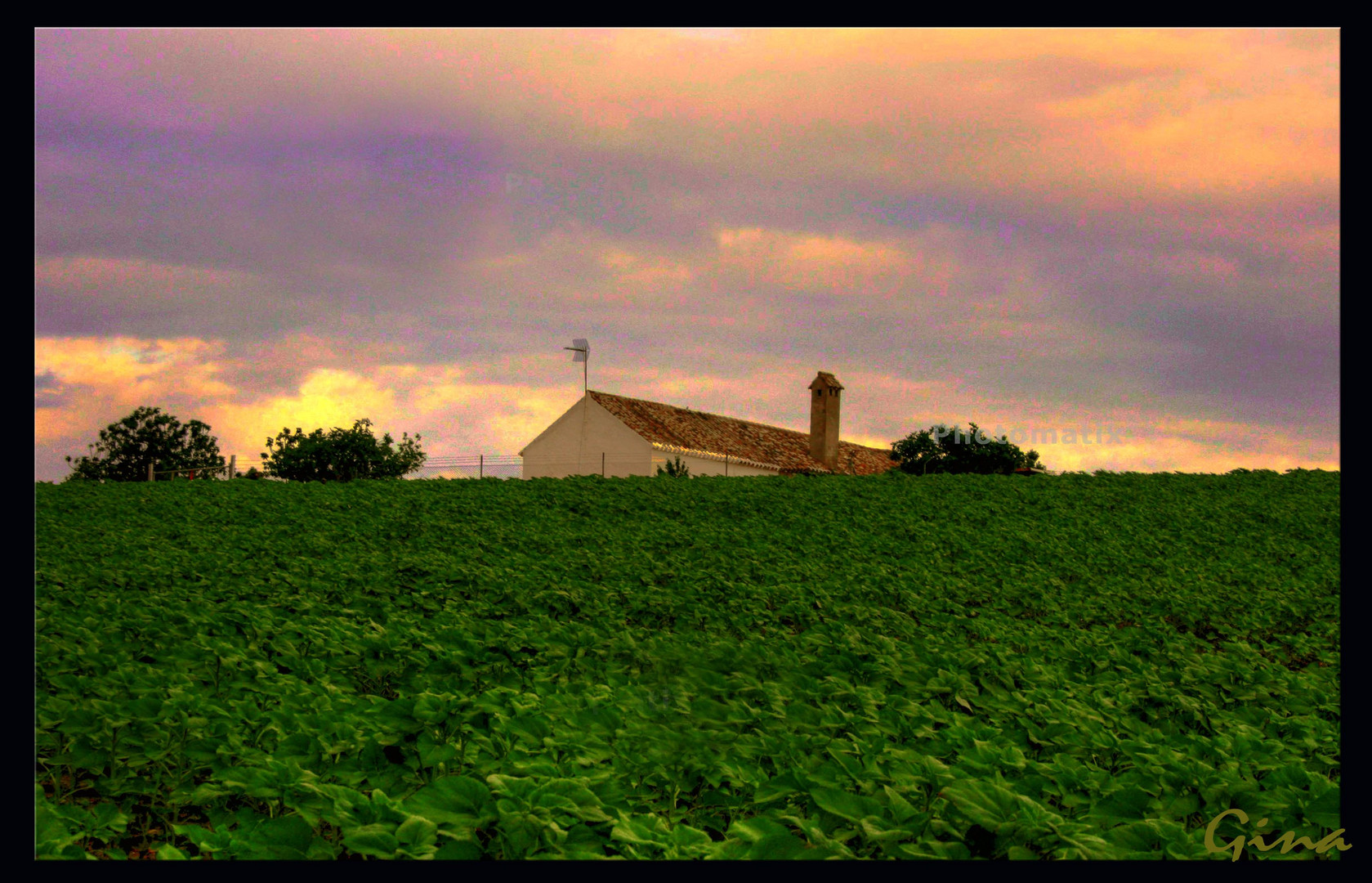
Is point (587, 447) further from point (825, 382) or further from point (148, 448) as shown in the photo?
point (148, 448)

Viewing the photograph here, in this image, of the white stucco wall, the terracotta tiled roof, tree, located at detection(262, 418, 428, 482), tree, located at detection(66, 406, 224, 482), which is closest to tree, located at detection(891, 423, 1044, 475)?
the terracotta tiled roof

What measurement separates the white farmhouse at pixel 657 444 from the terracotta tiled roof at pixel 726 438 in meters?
0.06

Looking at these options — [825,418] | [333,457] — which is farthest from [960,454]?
[333,457]

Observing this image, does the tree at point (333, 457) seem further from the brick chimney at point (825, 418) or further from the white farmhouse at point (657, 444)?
the brick chimney at point (825, 418)

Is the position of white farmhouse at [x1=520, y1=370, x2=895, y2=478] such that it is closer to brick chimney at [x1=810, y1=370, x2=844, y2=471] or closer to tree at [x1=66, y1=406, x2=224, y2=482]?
brick chimney at [x1=810, y1=370, x2=844, y2=471]

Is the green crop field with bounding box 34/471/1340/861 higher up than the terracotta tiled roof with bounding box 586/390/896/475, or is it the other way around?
the terracotta tiled roof with bounding box 586/390/896/475

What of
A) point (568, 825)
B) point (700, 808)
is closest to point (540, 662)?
point (700, 808)

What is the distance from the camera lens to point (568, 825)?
3.76 m

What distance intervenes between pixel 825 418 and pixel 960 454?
637 cm

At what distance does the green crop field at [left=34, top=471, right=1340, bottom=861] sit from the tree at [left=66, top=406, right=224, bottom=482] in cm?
3716

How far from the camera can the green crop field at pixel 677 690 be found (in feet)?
Answer: 12.6

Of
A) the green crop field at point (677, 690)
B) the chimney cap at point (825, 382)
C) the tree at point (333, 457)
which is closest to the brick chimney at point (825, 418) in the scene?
the chimney cap at point (825, 382)

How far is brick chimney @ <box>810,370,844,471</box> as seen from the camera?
40688mm
